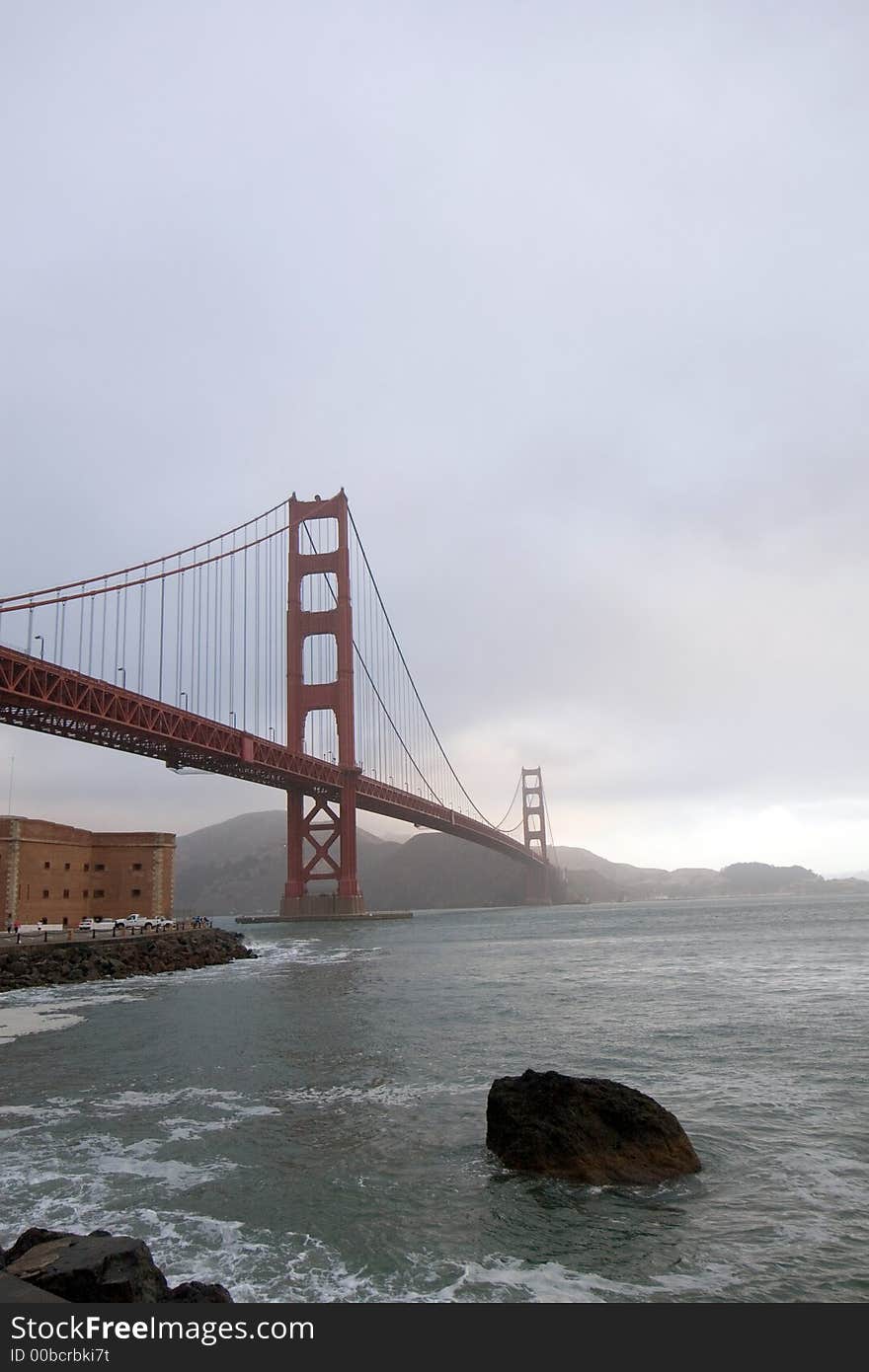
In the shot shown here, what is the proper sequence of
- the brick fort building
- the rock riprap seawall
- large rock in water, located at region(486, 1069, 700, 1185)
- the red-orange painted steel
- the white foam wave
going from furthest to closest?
the red-orange painted steel, the brick fort building, the rock riprap seawall, the white foam wave, large rock in water, located at region(486, 1069, 700, 1185)

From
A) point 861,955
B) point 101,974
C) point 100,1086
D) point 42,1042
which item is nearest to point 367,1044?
point 100,1086

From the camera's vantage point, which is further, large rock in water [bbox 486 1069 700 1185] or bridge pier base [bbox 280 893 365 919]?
bridge pier base [bbox 280 893 365 919]

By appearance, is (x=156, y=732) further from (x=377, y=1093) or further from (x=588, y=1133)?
(x=588, y=1133)

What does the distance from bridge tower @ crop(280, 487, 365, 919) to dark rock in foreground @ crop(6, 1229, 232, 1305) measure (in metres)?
56.7

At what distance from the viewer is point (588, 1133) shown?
821 cm

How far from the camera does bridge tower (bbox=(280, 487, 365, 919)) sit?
63219 millimetres

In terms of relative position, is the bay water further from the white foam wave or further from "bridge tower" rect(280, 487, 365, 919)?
"bridge tower" rect(280, 487, 365, 919)

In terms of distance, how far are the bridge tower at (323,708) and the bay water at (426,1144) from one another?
42.3 meters

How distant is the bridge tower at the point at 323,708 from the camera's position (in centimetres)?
6322

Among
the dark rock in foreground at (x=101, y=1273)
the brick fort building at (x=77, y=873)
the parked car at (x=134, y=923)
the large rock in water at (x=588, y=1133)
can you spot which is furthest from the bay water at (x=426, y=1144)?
the parked car at (x=134, y=923)

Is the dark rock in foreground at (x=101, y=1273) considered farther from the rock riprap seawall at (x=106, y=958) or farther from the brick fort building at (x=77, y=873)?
the brick fort building at (x=77, y=873)

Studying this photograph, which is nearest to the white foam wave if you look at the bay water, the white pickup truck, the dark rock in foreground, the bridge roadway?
the bay water

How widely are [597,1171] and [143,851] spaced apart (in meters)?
41.1
